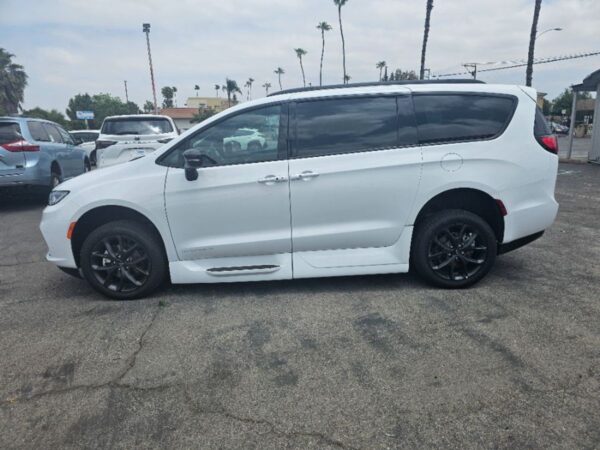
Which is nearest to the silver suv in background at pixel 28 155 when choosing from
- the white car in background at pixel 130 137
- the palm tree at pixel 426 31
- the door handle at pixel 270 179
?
the white car in background at pixel 130 137

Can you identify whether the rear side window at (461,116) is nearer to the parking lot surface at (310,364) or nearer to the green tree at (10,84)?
the parking lot surface at (310,364)

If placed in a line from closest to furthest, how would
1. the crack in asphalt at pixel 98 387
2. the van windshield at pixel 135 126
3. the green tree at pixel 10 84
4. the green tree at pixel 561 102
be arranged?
1. the crack in asphalt at pixel 98 387
2. the van windshield at pixel 135 126
3. the green tree at pixel 10 84
4. the green tree at pixel 561 102

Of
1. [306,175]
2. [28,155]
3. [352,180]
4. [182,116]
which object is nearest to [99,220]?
[306,175]

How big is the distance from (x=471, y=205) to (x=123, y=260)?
3.31 meters

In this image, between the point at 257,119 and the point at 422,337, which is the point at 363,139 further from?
the point at 422,337

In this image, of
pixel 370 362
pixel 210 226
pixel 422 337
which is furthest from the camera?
pixel 210 226

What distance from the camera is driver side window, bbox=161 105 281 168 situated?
3941mm

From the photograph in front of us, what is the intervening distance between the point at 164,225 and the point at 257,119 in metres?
1.28

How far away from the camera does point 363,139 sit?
3.99 m

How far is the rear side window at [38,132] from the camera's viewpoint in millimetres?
8953

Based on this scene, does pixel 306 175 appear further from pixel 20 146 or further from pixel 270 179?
pixel 20 146

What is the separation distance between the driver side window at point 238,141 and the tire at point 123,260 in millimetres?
712

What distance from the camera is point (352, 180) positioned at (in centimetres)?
389

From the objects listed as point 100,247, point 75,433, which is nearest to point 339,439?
point 75,433
